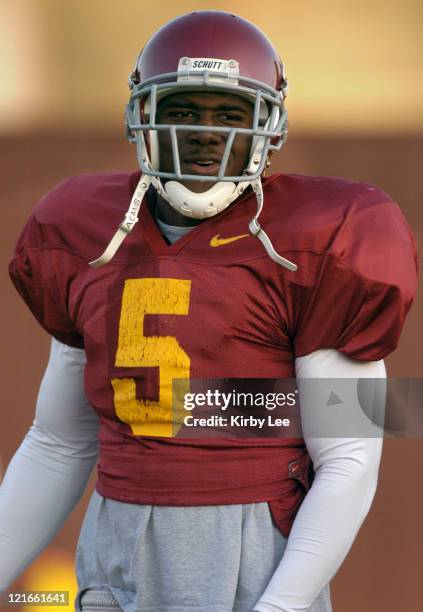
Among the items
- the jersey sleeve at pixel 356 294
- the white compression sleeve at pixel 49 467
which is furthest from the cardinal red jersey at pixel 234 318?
the white compression sleeve at pixel 49 467

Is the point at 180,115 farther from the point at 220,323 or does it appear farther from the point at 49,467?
the point at 49,467

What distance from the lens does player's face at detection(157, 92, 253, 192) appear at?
1.78 metres

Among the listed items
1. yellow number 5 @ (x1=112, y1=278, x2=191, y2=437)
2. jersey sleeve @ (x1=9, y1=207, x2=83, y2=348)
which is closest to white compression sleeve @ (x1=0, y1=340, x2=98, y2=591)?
jersey sleeve @ (x1=9, y1=207, x2=83, y2=348)

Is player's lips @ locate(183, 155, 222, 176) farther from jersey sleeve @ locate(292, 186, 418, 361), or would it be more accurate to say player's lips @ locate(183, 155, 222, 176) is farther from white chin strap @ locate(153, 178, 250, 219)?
jersey sleeve @ locate(292, 186, 418, 361)

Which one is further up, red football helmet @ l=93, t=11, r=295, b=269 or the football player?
red football helmet @ l=93, t=11, r=295, b=269

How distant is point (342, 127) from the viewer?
3600 mm

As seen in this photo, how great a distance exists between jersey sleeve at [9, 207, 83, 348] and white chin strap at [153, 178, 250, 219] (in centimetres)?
20

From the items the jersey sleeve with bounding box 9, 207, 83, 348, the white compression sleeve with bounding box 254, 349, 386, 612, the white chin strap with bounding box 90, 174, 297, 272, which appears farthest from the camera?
the jersey sleeve with bounding box 9, 207, 83, 348

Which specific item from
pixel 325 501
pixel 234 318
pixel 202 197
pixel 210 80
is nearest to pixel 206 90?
pixel 210 80

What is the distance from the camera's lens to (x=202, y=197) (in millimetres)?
Answer: 1762

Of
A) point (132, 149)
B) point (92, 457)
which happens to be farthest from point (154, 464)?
point (132, 149)

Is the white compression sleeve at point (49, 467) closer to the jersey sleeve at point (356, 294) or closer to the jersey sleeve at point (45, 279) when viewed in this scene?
the jersey sleeve at point (45, 279)

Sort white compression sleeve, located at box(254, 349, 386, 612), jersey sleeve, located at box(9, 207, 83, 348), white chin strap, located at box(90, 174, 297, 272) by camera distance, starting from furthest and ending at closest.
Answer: jersey sleeve, located at box(9, 207, 83, 348) < white chin strap, located at box(90, 174, 297, 272) < white compression sleeve, located at box(254, 349, 386, 612)

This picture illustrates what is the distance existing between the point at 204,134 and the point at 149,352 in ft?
1.00
